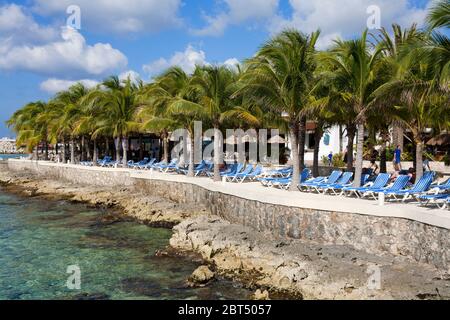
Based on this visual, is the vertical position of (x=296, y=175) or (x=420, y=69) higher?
(x=420, y=69)

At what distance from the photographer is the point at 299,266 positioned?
33.5 feet

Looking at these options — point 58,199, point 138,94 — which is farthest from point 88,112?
point 58,199

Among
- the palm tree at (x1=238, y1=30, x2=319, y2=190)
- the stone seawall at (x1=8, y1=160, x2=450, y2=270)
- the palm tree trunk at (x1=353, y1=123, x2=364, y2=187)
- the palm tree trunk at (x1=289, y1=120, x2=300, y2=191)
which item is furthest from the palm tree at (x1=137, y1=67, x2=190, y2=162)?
the palm tree trunk at (x1=353, y1=123, x2=364, y2=187)

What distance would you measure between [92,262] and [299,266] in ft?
19.3

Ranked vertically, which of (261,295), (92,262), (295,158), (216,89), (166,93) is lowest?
(92,262)

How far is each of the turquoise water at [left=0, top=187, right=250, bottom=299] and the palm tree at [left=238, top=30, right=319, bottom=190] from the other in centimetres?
584

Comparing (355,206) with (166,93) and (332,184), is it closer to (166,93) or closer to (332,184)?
(332,184)

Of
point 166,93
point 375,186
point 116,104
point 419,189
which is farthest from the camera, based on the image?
point 116,104

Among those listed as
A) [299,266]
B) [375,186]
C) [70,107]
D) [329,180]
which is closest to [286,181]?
[329,180]

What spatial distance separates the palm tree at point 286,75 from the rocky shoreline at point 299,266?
3.77 meters

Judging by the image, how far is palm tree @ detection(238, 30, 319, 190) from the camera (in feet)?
49.3

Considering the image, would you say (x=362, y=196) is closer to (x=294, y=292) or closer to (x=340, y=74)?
(x=340, y=74)

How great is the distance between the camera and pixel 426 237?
9.88 metres
